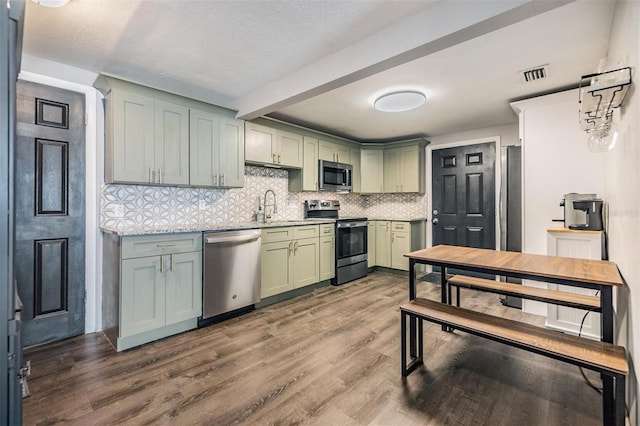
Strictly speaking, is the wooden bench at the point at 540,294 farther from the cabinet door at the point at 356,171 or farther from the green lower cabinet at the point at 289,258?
the cabinet door at the point at 356,171

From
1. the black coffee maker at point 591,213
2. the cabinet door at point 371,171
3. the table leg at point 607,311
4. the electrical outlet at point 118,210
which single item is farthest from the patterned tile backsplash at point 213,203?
the table leg at point 607,311

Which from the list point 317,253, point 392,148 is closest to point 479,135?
point 392,148

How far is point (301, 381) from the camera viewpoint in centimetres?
193

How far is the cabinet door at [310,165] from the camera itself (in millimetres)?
4180

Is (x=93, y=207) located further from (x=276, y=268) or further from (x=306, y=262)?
(x=306, y=262)

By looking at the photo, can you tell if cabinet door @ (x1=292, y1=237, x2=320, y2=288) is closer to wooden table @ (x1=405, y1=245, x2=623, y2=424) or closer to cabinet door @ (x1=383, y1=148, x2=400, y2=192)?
wooden table @ (x1=405, y1=245, x2=623, y2=424)

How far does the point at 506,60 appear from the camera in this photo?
2377 mm

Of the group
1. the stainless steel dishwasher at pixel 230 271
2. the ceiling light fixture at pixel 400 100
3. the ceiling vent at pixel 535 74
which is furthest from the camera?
the ceiling light fixture at pixel 400 100

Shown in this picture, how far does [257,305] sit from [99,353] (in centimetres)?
143

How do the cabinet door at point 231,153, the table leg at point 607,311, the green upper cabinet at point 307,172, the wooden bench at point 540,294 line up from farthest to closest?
the green upper cabinet at point 307,172
the cabinet door at point 231,153
the wooden bench at point 540,294
the table leg at point 607,311

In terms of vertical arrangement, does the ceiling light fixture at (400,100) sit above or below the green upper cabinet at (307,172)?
above

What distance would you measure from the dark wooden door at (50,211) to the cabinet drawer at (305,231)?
212 cm

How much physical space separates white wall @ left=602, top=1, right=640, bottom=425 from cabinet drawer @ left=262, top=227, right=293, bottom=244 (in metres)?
2.84

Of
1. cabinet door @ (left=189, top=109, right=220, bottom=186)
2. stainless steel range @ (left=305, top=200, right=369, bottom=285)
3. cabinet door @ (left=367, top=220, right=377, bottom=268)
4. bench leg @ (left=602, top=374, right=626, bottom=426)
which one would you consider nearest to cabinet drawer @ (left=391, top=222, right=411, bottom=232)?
cabinet door @ (left=367, top=220, right=377, bottom=268)
